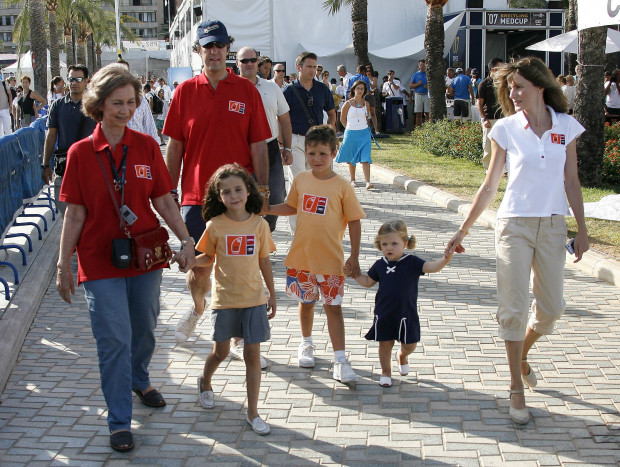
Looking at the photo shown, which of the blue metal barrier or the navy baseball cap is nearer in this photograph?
the navy baseball cap

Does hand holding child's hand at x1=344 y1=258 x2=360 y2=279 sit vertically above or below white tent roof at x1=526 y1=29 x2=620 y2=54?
below

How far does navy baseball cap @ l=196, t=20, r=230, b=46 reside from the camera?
17.7ft

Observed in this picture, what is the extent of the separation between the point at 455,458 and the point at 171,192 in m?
2.23

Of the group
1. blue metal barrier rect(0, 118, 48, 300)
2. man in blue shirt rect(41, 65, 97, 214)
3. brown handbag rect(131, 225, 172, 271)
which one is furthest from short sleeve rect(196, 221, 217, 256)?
man in blue shirt rect(41, 65, 97, 214)

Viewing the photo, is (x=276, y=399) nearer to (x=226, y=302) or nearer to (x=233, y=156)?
(x=226, y=302)

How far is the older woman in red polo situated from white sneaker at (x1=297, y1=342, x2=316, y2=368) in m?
1.41

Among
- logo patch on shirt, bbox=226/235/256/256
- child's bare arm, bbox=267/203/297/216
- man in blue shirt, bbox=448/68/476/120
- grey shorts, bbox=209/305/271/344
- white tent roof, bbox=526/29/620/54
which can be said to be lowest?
grey shorts, bbox=209/305/271/344

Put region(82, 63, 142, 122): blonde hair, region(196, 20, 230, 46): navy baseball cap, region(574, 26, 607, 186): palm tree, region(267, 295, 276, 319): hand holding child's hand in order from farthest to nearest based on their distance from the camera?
region(574, 26, 607, 186): palm tree, region(196, 20, 230, 46): navy baseball cap, region(267, 295, 276, 319): hand holding child's hand, region(82, 63, 142, 122): blonde hair

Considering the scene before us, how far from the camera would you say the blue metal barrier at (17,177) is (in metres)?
8.17

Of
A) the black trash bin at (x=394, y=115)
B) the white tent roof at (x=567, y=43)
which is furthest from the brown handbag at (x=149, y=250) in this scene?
the black trash bin at (x=394, y=115)

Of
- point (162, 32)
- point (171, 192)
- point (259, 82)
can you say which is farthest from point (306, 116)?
point (162, 32)

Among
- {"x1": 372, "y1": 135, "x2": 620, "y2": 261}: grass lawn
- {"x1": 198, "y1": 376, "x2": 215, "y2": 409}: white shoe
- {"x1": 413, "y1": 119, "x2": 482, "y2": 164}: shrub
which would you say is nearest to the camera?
{"x1": 198, "y1": 376, "x2": 215, "y2": 409}: white shoe

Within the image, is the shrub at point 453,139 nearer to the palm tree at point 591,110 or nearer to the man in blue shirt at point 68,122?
the palm tree at point 591,110

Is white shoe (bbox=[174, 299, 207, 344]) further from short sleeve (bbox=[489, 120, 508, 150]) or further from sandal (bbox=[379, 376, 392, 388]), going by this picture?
short sleeve (bbox=[489, 120, 508, 150])
